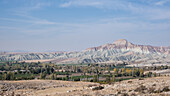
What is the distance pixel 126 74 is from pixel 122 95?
109190 mm

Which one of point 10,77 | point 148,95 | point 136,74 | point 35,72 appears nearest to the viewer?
point 148,95

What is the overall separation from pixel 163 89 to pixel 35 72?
12561cm

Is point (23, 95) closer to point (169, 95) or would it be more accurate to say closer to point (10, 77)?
point (169, 95)

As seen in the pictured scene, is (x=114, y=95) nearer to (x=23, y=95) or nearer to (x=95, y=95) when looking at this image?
(x=95, y=95)

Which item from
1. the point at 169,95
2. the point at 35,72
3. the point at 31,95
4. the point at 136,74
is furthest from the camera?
the point at 35,72

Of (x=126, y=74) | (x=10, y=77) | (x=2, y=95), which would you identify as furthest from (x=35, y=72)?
(x=2, y=95)

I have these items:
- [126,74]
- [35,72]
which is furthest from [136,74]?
[35,72]

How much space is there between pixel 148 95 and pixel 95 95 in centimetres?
579

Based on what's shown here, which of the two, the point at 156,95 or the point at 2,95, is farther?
the point at 2,95

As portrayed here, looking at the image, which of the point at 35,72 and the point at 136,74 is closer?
the point at 136,74

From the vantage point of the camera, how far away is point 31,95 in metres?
28.7

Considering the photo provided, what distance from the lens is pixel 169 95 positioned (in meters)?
18.0

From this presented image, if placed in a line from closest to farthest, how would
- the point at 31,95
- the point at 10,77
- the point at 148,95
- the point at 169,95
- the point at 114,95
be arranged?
the point at 169,95
the point at 148,95
the point at 114,95
the point at 31,95
the point at 10,77

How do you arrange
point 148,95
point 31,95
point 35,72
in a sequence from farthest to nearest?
point 35,72 → point 31,95 → point 148,95
